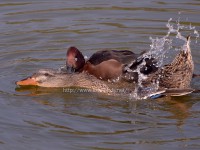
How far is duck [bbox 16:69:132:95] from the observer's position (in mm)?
10562

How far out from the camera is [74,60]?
10.9m

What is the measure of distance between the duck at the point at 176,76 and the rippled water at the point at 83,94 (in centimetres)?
20

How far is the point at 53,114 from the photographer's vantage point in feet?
30.7

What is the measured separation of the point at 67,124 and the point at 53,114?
0.47 metres

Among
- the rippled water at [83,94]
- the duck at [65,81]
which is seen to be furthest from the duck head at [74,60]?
the rippled water at [83,94]

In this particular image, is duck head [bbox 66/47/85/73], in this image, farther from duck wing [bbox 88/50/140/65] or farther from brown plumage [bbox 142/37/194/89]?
brown plumage [bbox 142/37/194/89]

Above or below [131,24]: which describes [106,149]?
below

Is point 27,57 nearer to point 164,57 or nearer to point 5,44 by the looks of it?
point 5,44

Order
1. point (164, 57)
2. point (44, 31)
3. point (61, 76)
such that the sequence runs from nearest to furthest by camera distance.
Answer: point (61, 76) → point (164, 57) → point (44, 31)

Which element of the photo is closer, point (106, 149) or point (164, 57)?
point (106, 149)

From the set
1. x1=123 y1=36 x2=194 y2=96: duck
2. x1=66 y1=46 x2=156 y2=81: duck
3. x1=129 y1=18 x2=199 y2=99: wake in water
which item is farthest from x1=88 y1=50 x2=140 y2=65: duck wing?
x1=123 y1=36 x2=194 y2=96: duck

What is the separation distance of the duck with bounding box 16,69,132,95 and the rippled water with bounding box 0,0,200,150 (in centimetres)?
15

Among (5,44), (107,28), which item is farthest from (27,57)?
(107,28)

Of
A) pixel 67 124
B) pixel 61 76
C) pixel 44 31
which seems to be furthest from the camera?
pixel 44 31
